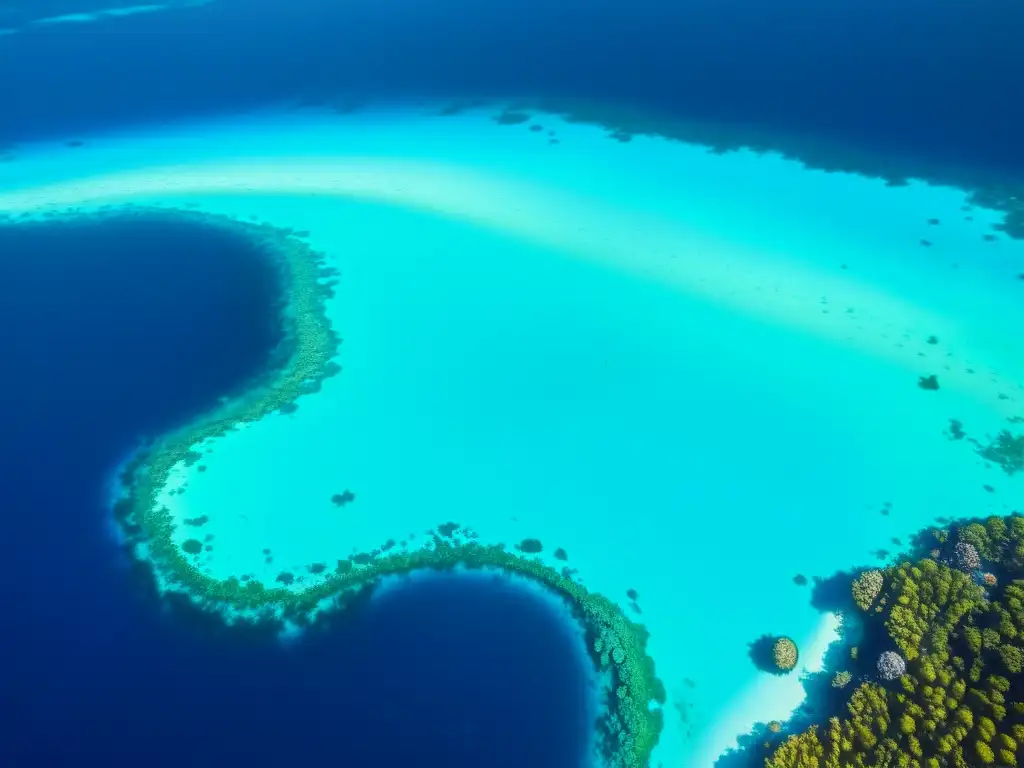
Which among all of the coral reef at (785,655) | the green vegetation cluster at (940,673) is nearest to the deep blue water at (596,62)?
the green vegetation cluster at (940,673)

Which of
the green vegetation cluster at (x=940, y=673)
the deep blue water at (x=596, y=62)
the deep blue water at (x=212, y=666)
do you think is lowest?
the deep blue water at (x=212, y=666)

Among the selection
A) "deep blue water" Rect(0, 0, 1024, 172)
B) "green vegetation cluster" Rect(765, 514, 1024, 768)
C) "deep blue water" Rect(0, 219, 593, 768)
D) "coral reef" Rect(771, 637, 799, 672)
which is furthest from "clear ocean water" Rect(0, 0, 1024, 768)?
"green vegetation cluster" Rect(765, 514, 1024, 768)

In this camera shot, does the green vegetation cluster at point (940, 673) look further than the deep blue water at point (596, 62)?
No

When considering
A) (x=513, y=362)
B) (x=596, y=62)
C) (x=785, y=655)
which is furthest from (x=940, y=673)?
(x=596, y=62)

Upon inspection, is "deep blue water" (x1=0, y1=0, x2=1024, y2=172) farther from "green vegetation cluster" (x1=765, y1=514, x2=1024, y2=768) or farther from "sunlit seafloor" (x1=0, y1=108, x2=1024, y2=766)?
"green vegetation cluster" (x1=765, y1=514, x2=1024, y2=768)

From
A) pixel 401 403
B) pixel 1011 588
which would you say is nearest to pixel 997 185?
pixel 1011 588

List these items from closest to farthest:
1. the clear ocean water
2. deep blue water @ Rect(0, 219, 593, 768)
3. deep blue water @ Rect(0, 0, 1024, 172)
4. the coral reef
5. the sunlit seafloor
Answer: deep blue water @ Rect(0, 219, 593, 768) → the coral reef → the clear ocean water → the sunlit seafloor → deep blue water @ Rect(0, 0, 1024, 172)

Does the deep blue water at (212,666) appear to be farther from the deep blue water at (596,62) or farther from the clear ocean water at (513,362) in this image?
the deep blue water at (596,62)
